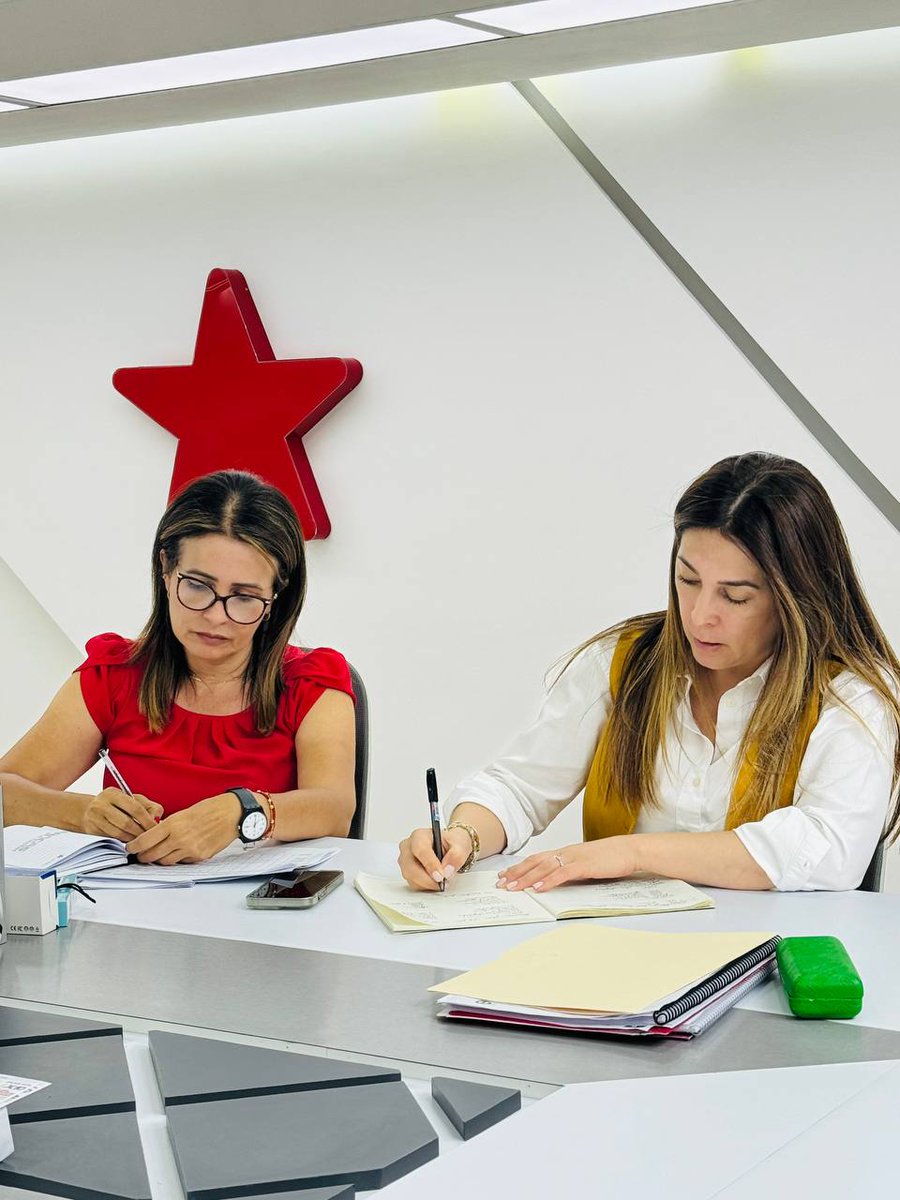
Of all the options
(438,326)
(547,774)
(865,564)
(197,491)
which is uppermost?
(438,326)

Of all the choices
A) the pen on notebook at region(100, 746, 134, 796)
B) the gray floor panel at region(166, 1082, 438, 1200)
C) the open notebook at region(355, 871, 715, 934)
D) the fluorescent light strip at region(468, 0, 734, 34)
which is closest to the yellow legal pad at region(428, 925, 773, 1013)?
the open notebook at region(355, 871, 715, 934)

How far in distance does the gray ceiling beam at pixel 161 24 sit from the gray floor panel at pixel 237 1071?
1.99m

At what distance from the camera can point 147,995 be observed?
151cm

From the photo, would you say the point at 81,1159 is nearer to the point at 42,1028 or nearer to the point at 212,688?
the point at 42,1028

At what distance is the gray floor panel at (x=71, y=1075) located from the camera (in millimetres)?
1172

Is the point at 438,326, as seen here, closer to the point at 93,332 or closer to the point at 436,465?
the point at 436,465

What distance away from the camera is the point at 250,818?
2.13 meters

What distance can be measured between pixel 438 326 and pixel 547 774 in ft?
5.95

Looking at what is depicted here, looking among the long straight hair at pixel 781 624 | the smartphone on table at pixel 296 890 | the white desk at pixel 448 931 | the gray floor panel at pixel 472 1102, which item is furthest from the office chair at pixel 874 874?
the gray floor panel at pixel 472 1102

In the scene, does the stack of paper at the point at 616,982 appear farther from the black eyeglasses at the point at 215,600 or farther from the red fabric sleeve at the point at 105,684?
the red fabric sleeve at the point at 105,684

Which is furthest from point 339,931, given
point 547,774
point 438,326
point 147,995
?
point 438,326

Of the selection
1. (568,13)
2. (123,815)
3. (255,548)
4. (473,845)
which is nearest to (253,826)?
(123,815)

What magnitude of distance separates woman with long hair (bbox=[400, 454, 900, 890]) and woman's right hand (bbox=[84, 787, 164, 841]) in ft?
1.42

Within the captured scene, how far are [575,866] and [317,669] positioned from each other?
874mm
